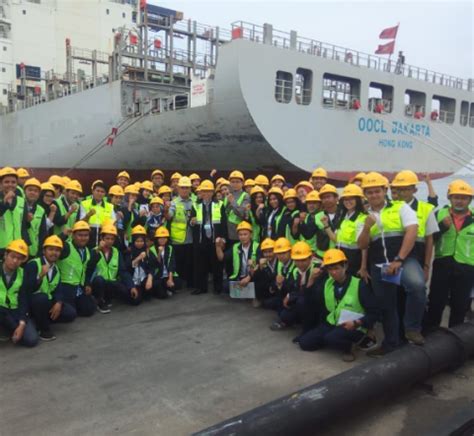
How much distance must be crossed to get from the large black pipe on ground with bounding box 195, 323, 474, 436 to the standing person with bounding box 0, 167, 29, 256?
10.8 feet

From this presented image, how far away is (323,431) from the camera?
2.88m

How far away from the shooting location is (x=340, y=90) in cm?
1516

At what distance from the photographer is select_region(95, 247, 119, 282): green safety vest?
5.32 m

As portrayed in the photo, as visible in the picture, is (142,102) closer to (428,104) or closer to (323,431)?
(428,104)

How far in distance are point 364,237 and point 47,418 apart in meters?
2.77

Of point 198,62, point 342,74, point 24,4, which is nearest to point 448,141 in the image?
point 342,74

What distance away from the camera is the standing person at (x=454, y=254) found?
3.91 m

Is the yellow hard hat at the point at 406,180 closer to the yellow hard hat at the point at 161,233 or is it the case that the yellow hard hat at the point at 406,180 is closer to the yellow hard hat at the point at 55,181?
the yellow hard hat at the point at 161,233

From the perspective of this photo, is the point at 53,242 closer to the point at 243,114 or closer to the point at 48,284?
the point at 48,284

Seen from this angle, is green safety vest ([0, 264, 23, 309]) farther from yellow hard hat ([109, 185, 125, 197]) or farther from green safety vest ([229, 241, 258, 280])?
green safety vest ([229, 241, 258, 280])

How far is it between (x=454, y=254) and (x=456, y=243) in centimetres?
10

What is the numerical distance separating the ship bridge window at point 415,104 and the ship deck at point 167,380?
44.5 ft

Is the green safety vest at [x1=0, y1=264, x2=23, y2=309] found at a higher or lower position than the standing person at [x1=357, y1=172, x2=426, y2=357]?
lower

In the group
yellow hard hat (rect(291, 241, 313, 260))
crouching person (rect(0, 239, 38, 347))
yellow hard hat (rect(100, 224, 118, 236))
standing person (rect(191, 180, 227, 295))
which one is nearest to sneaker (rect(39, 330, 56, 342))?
crouching person (rect(0, 239, 38, 347))
